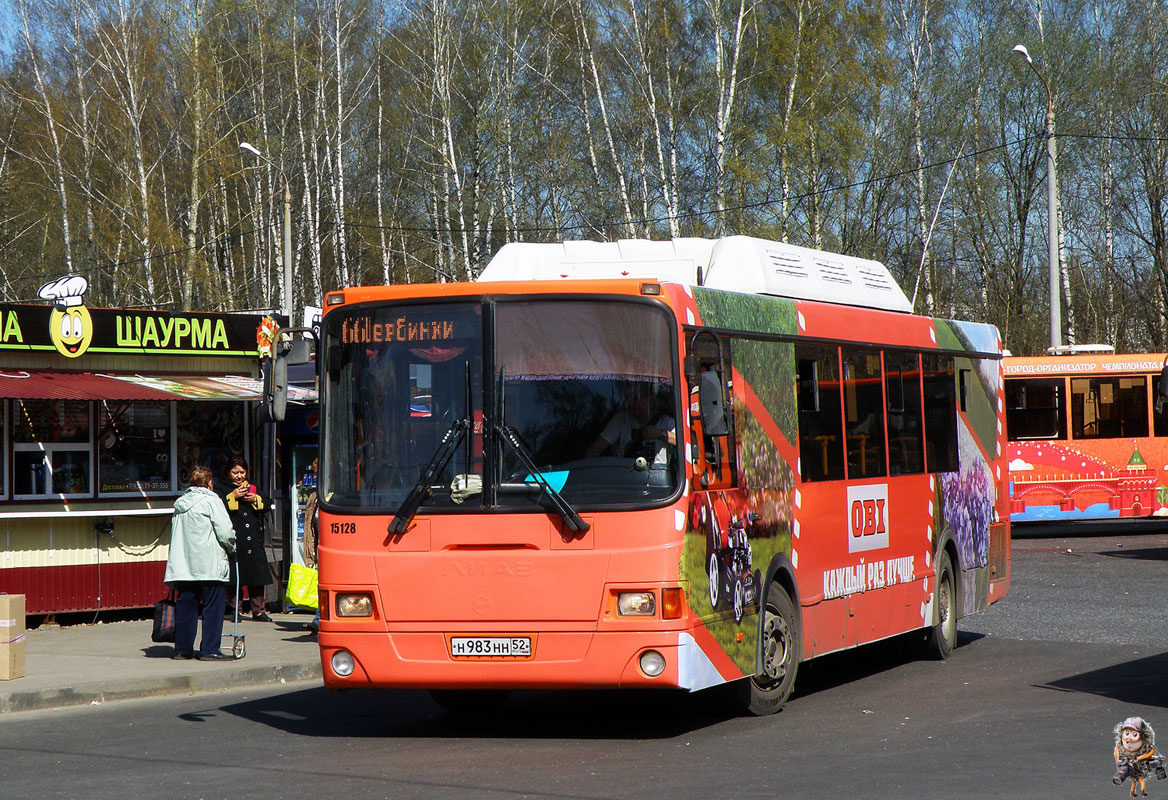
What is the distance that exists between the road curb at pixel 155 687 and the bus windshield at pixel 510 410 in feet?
11.5

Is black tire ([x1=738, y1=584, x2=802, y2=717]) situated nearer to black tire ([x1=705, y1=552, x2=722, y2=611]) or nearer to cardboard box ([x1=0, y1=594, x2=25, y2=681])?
black tire ([x1=705, y1=552, x2=722, y2=611])

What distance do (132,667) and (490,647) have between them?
200 inches

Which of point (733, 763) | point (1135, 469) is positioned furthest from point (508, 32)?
point (733, 763)

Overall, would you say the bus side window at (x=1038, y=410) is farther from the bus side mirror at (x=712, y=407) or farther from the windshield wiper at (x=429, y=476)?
the windshield wiper at (x=429, y=476)

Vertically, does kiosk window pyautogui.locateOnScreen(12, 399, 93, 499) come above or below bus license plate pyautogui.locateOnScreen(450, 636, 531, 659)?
above

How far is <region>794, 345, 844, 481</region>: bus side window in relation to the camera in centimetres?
1084

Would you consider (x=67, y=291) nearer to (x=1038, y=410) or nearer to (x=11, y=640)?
(x=11, y=640)

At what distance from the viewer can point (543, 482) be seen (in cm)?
887

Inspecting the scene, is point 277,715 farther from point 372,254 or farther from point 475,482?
point 372,254

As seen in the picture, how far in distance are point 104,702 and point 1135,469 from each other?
2017cm

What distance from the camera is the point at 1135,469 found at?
1064 inches

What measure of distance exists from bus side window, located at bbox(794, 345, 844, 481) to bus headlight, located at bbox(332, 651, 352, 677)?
3.39 meters

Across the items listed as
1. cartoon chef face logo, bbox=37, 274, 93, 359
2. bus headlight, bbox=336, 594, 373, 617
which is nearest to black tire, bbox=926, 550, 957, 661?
bus headlight, bbox=336, 594, 373, 617

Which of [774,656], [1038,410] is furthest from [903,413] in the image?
[1038,410]
